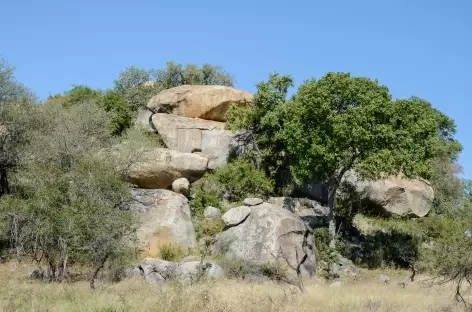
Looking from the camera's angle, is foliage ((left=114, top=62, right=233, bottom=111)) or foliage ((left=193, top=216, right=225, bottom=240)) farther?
foliage ((left=114, top=62, right=233, bottom=111))

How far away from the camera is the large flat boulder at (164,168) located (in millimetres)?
33781

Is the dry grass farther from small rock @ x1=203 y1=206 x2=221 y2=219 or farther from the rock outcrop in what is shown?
small rock @ x1=203 y1=206 x2=221 y2=219

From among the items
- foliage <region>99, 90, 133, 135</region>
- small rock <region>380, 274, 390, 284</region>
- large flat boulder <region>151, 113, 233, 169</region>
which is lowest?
small rock <region>380, 274, 390, 284</region>

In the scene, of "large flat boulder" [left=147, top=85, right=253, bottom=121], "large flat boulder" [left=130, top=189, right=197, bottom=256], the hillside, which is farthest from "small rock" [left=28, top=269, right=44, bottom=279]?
"large flat boulder" [left=147, top=85, right=253, bottom=121]

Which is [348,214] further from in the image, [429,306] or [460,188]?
[429,306]

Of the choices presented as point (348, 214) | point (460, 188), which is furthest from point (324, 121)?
point (460, 188)

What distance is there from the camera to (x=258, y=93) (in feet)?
120

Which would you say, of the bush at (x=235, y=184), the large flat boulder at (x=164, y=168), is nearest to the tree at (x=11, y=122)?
the large flat boulder at (x=164, y=168)

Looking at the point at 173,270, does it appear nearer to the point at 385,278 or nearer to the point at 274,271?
the point at 274,271

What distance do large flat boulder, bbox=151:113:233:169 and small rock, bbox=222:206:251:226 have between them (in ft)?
27.7

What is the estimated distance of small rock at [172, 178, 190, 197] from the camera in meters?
34.0

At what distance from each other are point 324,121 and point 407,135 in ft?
14.5

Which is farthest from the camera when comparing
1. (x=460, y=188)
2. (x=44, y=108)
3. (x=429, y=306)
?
(x=460, y=188)

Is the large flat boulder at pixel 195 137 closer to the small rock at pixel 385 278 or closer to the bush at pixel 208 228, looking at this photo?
the bush at pixel 208 228
